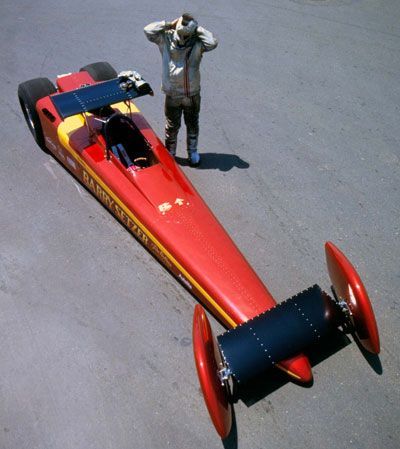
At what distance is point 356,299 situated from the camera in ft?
12.3

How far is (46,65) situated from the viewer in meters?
7.88

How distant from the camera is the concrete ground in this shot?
379 cm

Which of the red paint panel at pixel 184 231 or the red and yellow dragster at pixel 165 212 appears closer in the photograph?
the red and yellow dragster at pixel 165 212

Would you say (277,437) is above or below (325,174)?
below

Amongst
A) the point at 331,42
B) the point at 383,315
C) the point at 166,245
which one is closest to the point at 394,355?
the point at 383,315

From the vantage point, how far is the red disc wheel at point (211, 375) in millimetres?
3229

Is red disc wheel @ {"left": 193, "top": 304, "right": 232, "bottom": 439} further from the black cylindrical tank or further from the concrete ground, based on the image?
the concrete ground

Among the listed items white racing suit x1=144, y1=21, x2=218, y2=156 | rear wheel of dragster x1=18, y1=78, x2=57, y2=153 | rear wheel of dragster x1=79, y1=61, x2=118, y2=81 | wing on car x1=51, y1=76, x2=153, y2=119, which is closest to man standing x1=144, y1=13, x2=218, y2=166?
white racing suit x1=144, y1=21, x2=218, y2=156

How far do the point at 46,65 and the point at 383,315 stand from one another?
6607mm

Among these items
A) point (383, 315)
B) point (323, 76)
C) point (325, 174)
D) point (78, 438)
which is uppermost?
point (323, 76)

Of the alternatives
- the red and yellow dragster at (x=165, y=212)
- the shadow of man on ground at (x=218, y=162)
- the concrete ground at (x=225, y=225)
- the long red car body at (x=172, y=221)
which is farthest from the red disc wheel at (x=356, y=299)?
the shadow of man on ground at (x=218, y=162)

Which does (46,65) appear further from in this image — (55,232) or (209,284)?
(209,284)

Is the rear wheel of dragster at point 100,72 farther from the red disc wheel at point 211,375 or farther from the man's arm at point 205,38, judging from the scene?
the red disc wheel at point 211,375

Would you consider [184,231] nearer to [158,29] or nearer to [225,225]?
[225,225]
